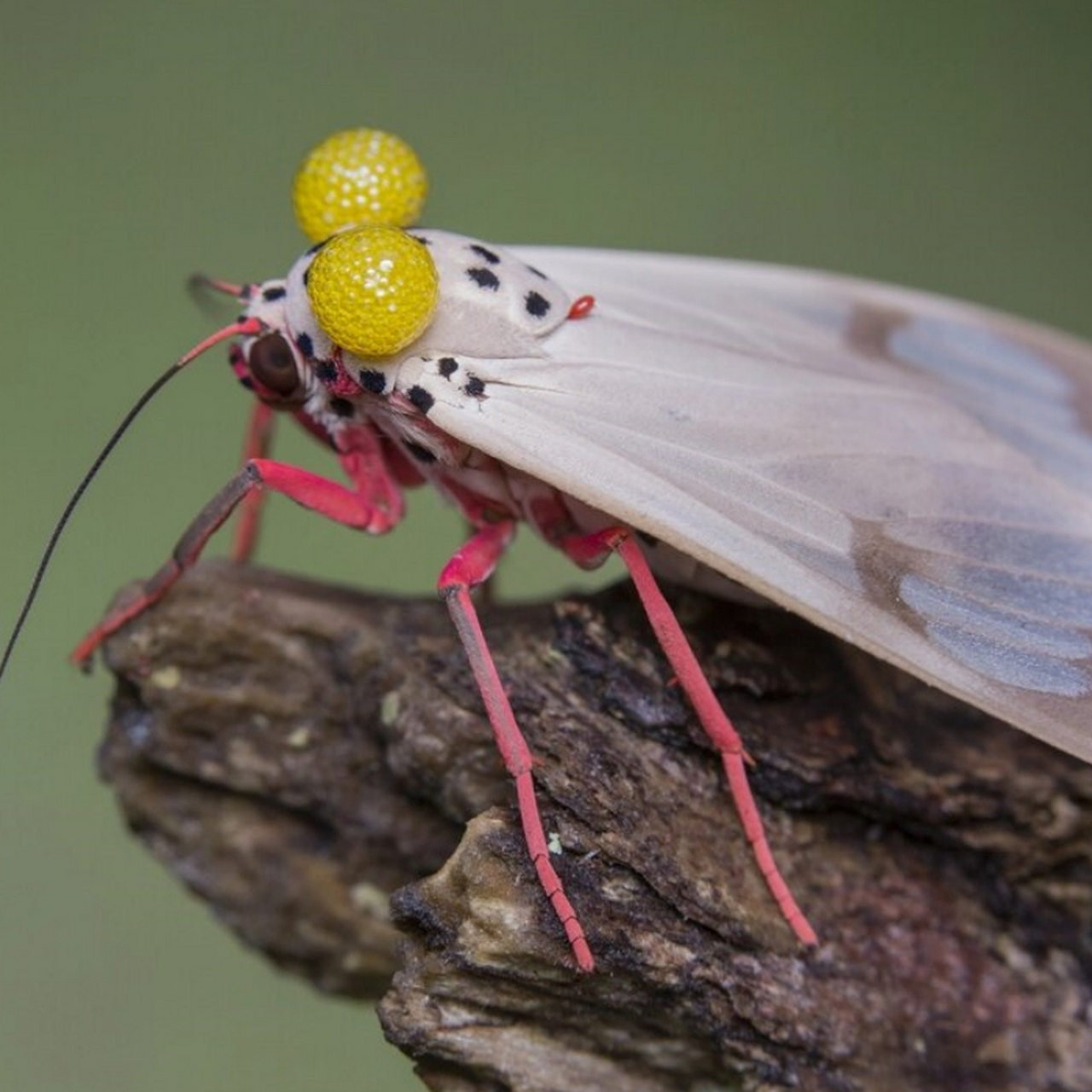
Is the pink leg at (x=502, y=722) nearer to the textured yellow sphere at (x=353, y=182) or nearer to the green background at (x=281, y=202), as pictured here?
the textured yellow sphere at (x=353, y=182)

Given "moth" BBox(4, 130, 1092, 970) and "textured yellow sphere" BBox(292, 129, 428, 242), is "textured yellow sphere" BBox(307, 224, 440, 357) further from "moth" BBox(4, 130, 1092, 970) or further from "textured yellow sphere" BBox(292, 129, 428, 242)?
"textured yellow sphere" BBox(292, 129, 428, 242)

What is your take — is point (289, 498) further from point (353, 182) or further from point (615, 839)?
point (615, 839)

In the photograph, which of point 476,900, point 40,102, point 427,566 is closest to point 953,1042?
point 476,900

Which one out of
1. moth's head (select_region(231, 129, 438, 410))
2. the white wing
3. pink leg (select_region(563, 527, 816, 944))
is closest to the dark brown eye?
moth's head (select_region(231, 129, 438, 410))

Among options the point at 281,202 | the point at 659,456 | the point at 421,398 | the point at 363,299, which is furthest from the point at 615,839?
the point at 281,202

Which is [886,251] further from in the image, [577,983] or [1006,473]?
[577,983]

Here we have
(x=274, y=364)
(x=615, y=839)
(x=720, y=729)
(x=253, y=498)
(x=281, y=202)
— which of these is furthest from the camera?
(x=281, y=202)

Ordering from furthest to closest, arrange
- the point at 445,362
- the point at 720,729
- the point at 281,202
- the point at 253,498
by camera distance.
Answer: the point at 281,202
the point at 253,498
the point at 445,362
the point at 720,729
